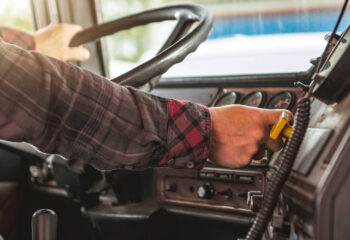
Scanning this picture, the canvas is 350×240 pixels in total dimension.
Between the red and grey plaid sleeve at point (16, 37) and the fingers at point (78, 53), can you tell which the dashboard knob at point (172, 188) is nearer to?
the fingers at point (78, 53)

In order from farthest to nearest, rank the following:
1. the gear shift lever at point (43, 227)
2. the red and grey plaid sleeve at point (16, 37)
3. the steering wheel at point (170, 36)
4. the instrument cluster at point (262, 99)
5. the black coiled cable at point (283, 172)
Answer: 1. the red and grey plaid sleeve at point (16, 37)
2. the instrument cluster at point (262, 99)
3. the steering wheel at point (170, 36)
4. the gear shift lever at point (43, 227)
5. the black coiled cable at point (283, 172)

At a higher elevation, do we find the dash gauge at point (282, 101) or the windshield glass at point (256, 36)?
the windshield glass at point (256, 36)

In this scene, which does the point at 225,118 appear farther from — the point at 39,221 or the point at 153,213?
the point at 153,213

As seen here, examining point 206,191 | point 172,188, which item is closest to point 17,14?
point 172,188

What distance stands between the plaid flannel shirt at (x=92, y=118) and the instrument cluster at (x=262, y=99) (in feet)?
1.47

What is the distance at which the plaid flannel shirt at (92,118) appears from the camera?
757mm

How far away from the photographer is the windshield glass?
1.54m

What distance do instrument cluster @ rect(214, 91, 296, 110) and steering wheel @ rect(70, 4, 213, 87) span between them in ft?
0.86

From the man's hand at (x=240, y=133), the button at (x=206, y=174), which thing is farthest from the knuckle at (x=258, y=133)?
the button at (x=206, y=174)

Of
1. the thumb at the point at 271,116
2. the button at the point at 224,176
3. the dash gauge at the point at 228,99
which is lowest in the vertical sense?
the button at the point at 224,176

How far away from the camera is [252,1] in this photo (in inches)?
65.6

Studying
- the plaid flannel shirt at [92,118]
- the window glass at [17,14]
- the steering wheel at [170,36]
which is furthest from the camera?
the window glass at [17,14]

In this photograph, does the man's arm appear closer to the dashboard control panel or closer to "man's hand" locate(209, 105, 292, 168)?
the dashboard control panel

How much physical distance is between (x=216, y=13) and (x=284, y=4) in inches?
11.5
